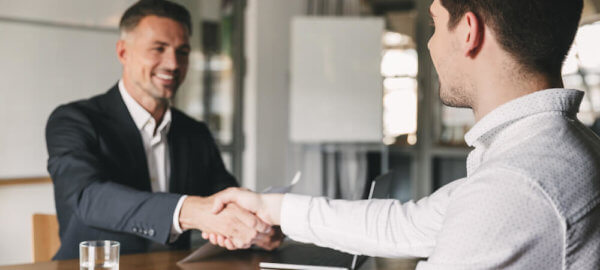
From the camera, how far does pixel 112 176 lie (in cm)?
217

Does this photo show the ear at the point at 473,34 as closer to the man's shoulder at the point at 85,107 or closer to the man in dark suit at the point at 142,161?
the man in dark suit at the point at 142,161

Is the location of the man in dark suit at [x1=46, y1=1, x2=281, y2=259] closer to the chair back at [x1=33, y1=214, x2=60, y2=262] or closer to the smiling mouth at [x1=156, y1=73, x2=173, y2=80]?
the smiling mouth at [x1=156, y1=73, x2=173, y2=80]

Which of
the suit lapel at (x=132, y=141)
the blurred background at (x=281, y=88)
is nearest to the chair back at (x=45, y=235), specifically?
the suit lapel at (x=132, y=141)

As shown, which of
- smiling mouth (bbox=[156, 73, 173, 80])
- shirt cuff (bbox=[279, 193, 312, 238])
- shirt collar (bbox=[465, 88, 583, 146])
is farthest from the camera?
smiling mouth (bbox=[156, 73, 173, 80])

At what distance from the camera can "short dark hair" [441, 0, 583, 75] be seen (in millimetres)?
1133

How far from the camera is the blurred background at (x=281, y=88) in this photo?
369 centimetres

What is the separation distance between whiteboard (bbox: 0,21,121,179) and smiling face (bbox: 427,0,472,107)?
9.70 feet

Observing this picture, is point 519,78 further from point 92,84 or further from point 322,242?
point 92,84

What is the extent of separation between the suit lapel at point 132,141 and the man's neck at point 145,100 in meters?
0.11

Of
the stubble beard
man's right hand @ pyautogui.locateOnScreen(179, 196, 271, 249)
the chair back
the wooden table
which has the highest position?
the stubble beard

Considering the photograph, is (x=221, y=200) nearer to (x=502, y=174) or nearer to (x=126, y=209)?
(x=126, y=209)

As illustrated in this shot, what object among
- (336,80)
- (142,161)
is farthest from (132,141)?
(336,80)

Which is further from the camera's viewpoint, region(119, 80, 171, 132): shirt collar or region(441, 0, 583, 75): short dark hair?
region(119, 80, 171, 132): shirt collar

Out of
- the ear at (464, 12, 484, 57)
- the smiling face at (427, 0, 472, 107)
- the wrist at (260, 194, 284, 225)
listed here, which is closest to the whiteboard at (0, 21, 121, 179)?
the wrist at (260, 194, 284, 225)
